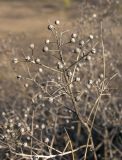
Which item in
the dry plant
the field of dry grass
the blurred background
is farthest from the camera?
the blurred background

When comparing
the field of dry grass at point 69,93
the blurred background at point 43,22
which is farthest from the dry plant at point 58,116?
the blurred background at point 43,22

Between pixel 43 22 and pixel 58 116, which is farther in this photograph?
pixel 43 22

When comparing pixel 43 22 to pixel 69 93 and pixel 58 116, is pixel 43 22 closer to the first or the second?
pixel 58 116

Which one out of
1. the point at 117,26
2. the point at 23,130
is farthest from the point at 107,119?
the point at 23,130

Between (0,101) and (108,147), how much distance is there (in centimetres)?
242

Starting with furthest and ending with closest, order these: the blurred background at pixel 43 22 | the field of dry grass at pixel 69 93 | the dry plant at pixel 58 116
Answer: the blurred background at pixel 43 22, the field of dry grass at pixel 69 93, the dry plant at pixel 58 116

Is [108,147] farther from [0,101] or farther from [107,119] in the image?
[0,101]

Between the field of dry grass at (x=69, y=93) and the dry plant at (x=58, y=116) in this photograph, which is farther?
the field of dry grass at (x=69, y=93)

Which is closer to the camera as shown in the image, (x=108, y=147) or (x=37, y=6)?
(x=108, y=147)

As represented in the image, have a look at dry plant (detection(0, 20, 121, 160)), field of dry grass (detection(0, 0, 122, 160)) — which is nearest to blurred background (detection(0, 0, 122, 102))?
field of dry grass (detection(0, 0, 122, 160))

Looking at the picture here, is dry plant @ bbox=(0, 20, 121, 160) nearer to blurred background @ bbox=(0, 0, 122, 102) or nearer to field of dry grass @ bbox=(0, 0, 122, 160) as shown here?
field of dry grass @ bbox=(0, 0, 122, 160)

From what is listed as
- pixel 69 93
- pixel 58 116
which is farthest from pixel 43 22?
pixel 69 93

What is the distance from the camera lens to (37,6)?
19266mm

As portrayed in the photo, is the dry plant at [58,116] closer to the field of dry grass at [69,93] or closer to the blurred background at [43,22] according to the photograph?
the field of dry grass at [69,93]
